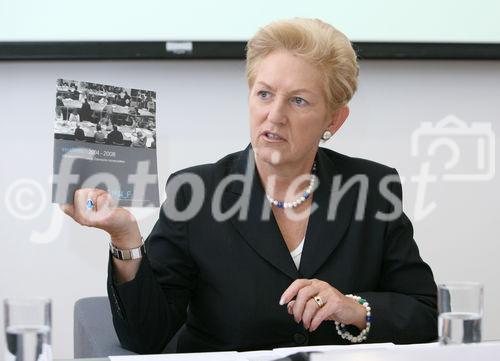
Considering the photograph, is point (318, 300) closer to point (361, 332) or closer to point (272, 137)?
point (361, 332)

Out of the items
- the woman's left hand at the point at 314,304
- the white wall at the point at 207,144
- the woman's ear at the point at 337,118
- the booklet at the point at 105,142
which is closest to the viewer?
the booklet at the point at 105,142

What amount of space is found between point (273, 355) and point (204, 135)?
1.69 meters

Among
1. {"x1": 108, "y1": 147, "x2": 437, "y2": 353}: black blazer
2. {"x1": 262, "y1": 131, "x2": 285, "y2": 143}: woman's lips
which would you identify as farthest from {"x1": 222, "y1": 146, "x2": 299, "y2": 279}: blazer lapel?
{"x1": 262, "y1": 131, "x2": 285, "y2": 143}: woman's lips

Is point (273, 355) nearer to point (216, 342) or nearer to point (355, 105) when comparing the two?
point (216, 342)

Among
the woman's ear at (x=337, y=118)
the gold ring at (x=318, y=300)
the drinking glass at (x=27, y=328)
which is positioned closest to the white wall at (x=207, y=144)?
the woman's ear at (x=337, y=118)

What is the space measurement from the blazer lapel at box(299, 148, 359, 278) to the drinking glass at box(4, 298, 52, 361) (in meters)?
0.86

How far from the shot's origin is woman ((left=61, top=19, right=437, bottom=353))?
1.97m

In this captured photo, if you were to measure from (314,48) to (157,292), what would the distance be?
2.08 ft

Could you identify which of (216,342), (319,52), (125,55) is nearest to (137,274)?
(216,342)

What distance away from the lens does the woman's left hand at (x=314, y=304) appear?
1.74 m

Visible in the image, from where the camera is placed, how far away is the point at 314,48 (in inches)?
80.7

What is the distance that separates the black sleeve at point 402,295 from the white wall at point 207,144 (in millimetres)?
1001

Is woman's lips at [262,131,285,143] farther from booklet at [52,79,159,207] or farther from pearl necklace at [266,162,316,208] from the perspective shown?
booklet at [52,79,159,207]

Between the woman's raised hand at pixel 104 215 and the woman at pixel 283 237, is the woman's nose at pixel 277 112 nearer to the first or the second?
the woman at pixel 283 237
